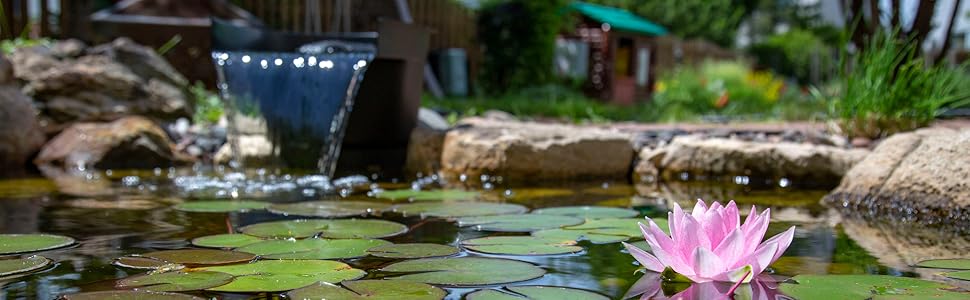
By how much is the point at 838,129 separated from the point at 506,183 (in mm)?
1986

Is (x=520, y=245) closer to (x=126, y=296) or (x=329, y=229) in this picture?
(x=329, y=229)

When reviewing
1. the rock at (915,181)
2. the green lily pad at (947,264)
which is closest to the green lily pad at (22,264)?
the green lily pad at (947,264)

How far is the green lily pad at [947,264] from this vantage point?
2.11m

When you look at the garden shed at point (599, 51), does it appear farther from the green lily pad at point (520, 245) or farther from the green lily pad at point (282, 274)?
the green lily pad at point (282, 274)

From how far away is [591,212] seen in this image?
121 inches

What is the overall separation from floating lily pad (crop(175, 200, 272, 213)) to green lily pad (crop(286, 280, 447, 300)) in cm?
140

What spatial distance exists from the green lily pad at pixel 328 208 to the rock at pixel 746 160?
6.20ft

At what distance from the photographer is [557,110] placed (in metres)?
9.13

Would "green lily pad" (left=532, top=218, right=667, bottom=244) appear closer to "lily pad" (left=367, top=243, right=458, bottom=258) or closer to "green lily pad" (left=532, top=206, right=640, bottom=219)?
"green lily pad" (left=532, top=206, right=640, bottom=219)

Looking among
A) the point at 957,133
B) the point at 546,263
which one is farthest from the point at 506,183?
the point at 546,263

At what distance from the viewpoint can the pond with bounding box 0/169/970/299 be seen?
6.30 feet

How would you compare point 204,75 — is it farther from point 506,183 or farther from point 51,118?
point 506,183

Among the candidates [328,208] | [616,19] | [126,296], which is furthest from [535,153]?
[616,19]

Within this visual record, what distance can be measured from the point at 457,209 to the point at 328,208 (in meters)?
0.42
